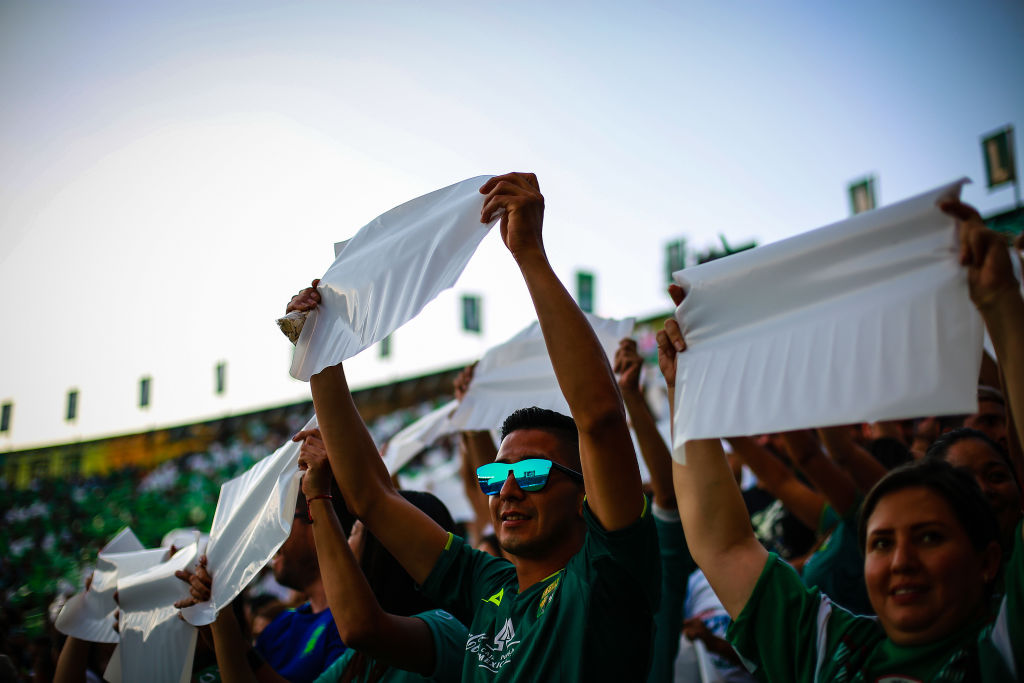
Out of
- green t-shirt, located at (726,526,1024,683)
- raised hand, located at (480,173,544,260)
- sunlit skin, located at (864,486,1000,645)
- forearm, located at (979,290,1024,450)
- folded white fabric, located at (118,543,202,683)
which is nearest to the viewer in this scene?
forearm, located at (979,290,1024,450)

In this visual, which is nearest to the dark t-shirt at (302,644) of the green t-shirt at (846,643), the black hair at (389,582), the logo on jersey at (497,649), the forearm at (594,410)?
the black hair at (389,582)

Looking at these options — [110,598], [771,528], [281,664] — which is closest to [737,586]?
[281,664]

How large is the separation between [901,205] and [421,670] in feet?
5.54

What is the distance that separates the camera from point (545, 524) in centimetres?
206

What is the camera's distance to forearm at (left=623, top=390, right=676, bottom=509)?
8.69 feet

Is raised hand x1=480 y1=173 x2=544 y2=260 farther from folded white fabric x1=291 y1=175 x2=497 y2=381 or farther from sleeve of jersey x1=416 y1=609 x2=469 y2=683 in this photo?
sleeve of jersey x1=416 y1=609 x2=469 y2=683

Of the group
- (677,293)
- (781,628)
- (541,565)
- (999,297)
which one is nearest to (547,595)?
(541,565)

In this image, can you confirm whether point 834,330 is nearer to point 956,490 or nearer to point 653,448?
point 956,490

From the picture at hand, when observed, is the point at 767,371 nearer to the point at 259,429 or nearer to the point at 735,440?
the point at 735,440

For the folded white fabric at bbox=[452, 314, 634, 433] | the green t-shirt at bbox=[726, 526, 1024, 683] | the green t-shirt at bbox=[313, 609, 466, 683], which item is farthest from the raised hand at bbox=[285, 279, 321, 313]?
the green t-shirt at bbox=[726, 526, 1024, 683]

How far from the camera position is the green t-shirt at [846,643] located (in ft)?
4.66

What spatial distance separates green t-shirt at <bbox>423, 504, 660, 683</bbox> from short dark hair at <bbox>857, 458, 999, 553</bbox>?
55 centimetres

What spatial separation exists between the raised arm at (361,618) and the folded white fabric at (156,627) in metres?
0.94

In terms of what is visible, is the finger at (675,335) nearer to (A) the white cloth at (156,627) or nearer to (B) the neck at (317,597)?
(B) the neck at (317,597)
